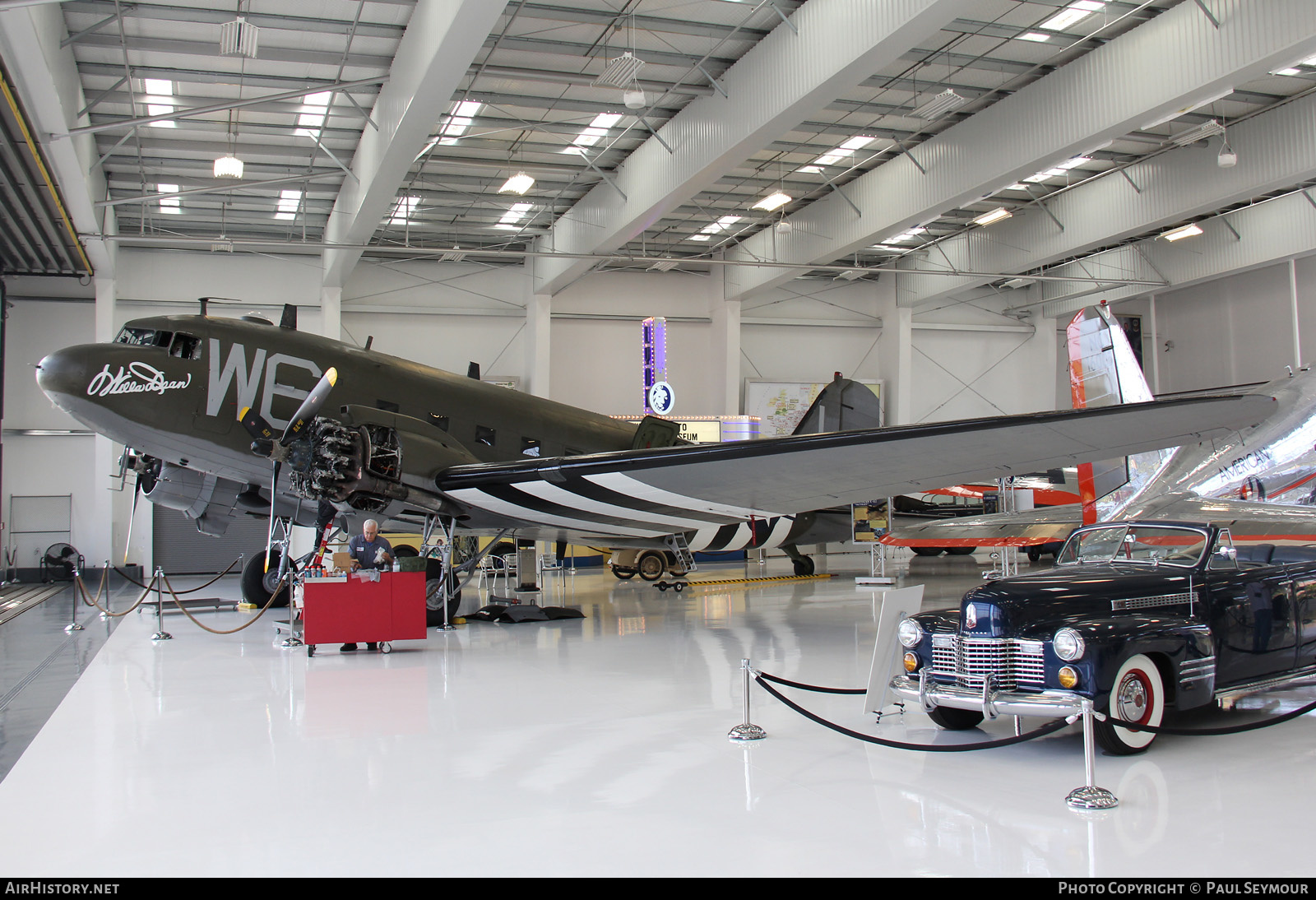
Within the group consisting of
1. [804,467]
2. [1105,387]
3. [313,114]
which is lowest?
[804,467]

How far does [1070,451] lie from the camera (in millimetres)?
8945

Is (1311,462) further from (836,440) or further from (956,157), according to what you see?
(956,157)

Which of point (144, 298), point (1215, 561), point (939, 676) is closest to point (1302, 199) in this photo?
point (1215, 561)

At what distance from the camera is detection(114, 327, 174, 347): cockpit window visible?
37.2ft

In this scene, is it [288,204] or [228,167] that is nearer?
[228,167]

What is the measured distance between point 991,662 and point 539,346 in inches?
911

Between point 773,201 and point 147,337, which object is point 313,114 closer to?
point 147,337

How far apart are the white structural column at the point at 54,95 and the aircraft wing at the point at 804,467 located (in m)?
7.98

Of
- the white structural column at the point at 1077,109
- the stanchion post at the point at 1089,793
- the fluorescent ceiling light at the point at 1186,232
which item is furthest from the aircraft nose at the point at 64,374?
the fluorescent ceiling light at the point at 1186,232

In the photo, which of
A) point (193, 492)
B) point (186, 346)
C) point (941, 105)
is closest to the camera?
point (186, 346)

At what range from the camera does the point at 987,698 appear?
17.3 feet

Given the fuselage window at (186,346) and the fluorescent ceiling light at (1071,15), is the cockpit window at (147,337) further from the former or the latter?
the fluorescent ceiling light at (1071,15)

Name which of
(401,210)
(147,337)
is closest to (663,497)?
(147,337)

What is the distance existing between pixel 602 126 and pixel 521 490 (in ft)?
37.5
